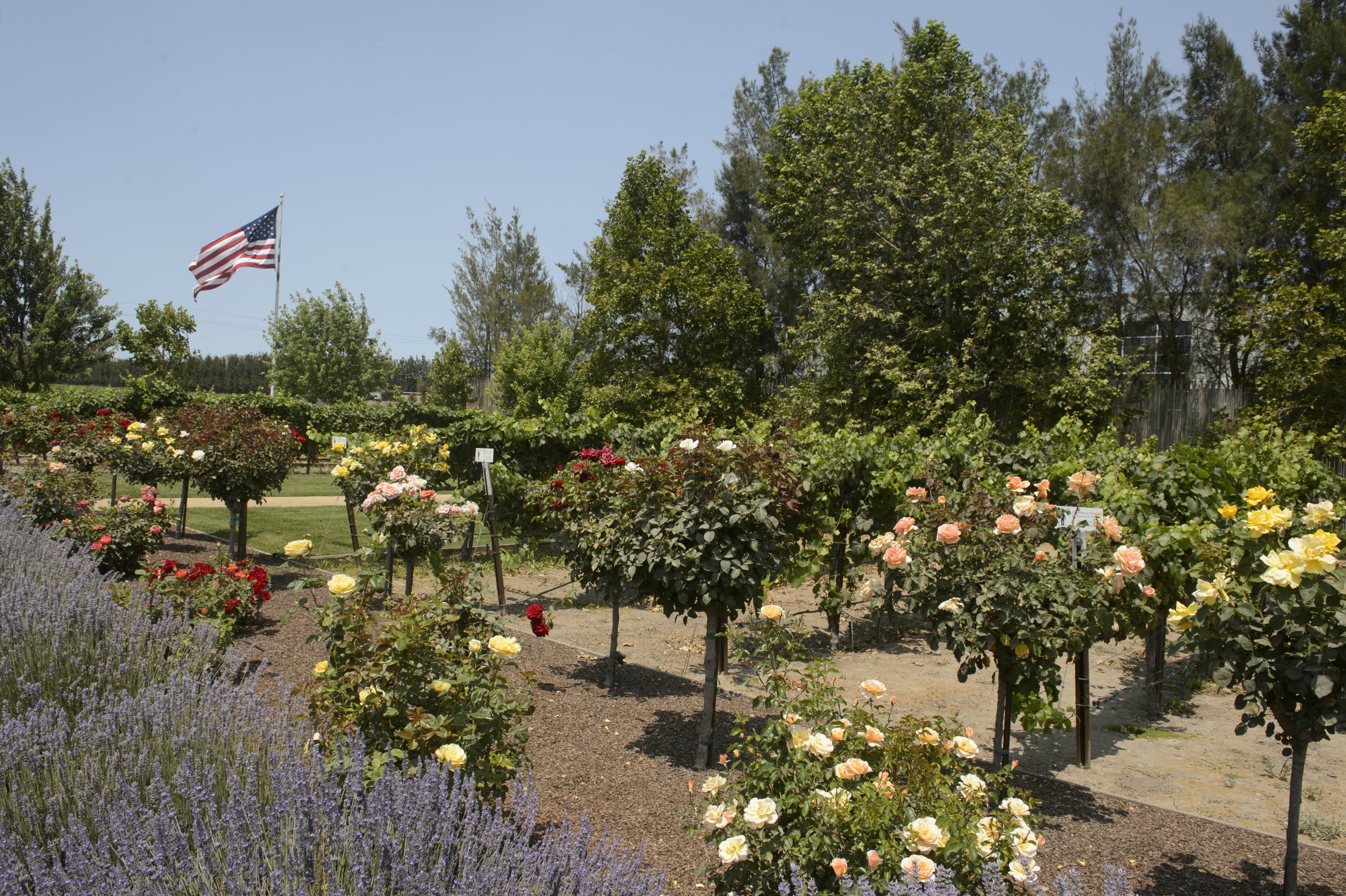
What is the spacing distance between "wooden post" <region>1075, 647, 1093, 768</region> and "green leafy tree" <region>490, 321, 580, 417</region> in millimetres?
21235

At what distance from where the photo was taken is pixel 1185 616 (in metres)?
2.91

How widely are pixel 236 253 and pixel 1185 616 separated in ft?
73.0

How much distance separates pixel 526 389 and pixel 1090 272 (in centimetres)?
1642

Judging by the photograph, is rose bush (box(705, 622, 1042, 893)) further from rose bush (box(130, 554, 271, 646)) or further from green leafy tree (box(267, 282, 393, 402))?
green leafy tree (box(267, 282, 393, 402))

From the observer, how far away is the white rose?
234 cm

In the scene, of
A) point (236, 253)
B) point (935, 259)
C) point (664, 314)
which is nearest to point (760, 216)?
point (664, 314)

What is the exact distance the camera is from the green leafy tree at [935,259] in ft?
51.2

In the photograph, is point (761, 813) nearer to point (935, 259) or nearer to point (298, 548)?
point (298, 548)

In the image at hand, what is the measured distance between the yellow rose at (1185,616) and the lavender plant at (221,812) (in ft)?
6.88

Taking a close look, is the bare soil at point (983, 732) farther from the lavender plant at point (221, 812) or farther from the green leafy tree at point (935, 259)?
the green leafy tree at point (935, 259)

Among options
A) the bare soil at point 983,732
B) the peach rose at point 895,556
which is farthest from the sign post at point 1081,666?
the peach rose at point 895,556

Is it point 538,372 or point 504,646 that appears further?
point 538,372

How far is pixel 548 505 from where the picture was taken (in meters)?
6.48

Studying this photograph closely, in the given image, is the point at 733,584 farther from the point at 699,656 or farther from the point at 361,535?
the point at 361,535
